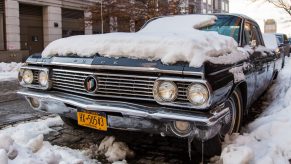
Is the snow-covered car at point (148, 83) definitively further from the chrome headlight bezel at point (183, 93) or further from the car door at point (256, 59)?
the car door at point (256, 59)

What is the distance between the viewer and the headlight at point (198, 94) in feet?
10.2

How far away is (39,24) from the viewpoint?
72.5ft

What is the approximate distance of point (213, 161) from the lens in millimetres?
3643

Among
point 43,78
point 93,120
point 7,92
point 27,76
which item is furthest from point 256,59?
point 7,92

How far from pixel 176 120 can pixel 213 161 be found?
80 cm

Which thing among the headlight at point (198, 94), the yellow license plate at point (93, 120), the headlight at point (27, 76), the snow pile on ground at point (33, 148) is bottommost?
the snow pile on ground at point (33, 148)

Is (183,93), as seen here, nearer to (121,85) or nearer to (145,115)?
(145,115)

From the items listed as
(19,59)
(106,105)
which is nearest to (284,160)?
(106,105)

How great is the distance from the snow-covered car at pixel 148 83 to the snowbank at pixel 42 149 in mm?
374

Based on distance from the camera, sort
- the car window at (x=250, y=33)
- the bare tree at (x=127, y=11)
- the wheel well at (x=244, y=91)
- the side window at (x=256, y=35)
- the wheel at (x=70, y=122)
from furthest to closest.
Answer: the bare tree at (x=127, y=11)
the side window at (x=256, y=35)
the car window at (x=250, y=33)
the wheel at (x=70, y=122)
the wheel well at (x=244, y=91)

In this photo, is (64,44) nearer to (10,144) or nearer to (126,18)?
(10,144)

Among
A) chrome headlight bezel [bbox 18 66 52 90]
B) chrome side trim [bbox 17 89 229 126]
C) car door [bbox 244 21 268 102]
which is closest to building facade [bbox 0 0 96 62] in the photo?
chrome headlight bezel [bbox 18 66 52 90]

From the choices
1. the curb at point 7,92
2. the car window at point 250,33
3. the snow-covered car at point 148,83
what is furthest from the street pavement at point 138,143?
the curb at point 7,92

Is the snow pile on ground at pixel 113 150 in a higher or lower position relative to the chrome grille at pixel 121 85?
lower
